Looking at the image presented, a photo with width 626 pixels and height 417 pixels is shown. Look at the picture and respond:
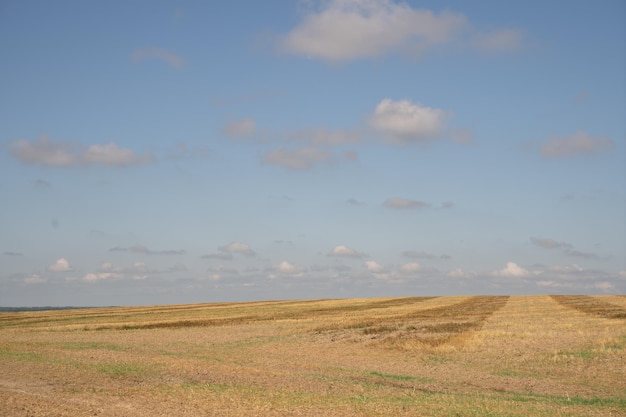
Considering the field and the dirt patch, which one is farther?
the dirt patch

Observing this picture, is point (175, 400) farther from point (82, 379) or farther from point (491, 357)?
point (491, 357)

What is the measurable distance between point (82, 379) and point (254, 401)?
9756 millimetres

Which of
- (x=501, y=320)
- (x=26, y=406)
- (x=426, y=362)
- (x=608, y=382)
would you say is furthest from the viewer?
(x=501, y=320)

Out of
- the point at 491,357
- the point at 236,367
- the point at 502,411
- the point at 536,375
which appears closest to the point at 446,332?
the point at 491,357

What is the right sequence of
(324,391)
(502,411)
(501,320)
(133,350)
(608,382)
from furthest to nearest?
1. (501,320)
2. (133,350)
3. (608,382)
4. (324,391)
5. (502,411)

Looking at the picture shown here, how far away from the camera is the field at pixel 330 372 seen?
A: 22.9 meters

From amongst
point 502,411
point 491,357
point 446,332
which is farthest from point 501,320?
point 502,411

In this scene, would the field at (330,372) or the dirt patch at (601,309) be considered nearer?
the field at (330,372)

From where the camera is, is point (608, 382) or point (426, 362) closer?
point (608, 382)

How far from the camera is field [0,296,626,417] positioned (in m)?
22.9

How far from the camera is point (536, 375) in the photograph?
3309cm

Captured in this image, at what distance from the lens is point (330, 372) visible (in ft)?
108

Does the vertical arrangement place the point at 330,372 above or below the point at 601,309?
below

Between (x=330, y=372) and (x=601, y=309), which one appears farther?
(x=601, y=309)
